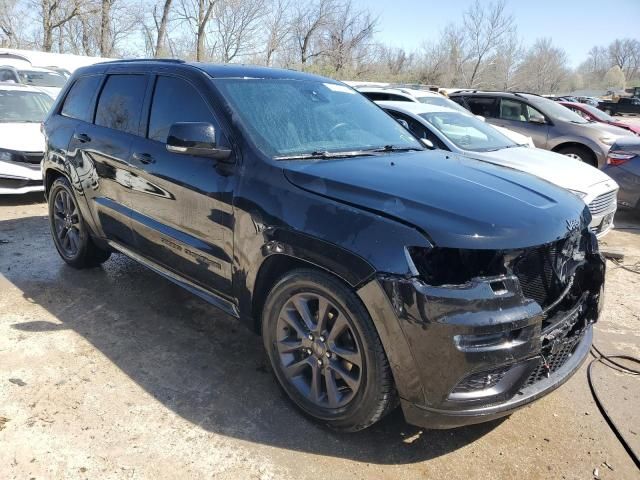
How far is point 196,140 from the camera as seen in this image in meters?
2.95

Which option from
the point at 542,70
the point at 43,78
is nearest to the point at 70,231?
the point at 43,78

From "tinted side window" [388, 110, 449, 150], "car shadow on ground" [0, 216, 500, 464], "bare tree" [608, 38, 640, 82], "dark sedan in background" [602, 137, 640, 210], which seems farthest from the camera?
"bare tree" [608, 38, 640, 82]

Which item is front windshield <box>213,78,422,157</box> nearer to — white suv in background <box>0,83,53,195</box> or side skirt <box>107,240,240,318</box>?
side skirt <box>107,240,240,318</box>

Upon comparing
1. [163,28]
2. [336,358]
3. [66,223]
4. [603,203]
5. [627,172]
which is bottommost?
[336,358]

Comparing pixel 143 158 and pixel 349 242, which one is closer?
pixel 349 242

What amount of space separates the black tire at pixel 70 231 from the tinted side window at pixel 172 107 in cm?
149

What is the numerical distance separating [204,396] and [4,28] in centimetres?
3840

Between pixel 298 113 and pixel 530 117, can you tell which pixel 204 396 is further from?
pixel 530 117

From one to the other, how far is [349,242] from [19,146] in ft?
22.2

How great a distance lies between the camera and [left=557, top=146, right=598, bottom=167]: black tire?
9.91m

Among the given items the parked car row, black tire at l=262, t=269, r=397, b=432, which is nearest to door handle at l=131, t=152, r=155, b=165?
black tire at l=262, t=269, r=397, b=432

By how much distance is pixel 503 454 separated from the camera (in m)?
2.67

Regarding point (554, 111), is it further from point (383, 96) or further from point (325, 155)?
point (325, 155)

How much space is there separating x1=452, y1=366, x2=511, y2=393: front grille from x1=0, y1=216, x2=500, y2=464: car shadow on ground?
555 millimetres
